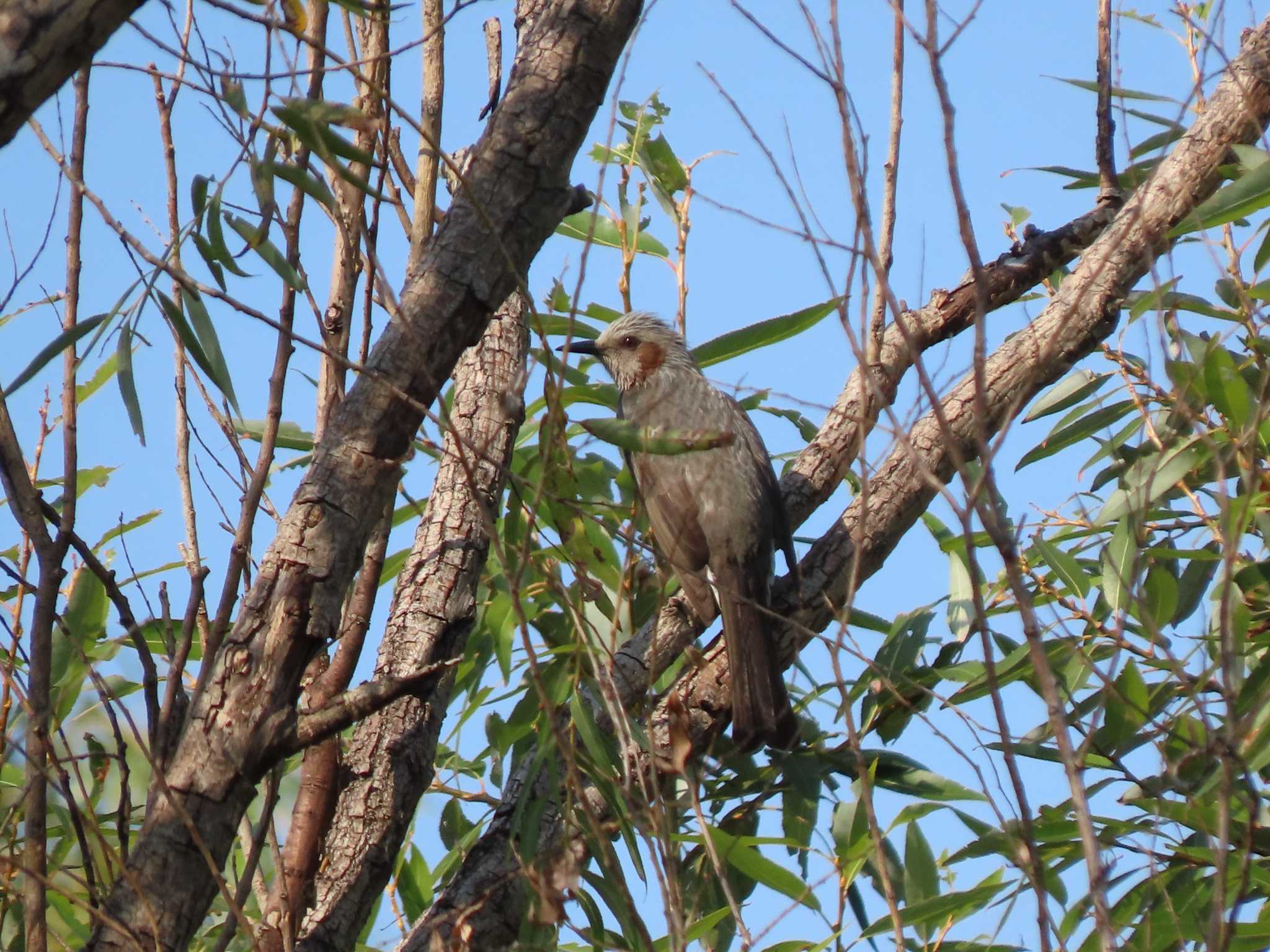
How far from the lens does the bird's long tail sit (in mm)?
3371

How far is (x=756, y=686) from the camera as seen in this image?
351 cm

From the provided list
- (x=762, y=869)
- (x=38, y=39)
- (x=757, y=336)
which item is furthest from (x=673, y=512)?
(x=38, y=39)

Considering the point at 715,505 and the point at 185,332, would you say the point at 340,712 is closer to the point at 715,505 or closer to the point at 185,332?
the point at 185,332

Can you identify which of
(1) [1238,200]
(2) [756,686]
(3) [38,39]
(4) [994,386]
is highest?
(1) [1238,200]

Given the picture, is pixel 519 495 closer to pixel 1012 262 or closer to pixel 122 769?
pixel 122 769

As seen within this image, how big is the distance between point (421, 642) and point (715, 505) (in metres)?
1.98

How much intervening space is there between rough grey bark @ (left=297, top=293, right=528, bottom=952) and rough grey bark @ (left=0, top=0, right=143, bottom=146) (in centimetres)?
132

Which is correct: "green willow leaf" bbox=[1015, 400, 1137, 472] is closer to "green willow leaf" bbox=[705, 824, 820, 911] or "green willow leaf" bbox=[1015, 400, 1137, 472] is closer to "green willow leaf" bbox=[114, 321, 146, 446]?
"green willow leaf" bbox=[705, 824, 820, 911]

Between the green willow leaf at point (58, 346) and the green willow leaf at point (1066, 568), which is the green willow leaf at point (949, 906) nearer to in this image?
the green willow leaf at point (1066, 568)

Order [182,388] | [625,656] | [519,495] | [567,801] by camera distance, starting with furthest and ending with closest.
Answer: [625,656]
[182,388]
[567,801]
[519,495]

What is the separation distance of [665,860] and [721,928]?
154 cm

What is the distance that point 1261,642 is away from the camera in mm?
3475

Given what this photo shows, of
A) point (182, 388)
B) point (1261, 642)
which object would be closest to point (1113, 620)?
point (1261, 642)

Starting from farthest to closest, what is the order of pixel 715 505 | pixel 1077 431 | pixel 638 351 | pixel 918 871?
pixel 638 351
pixel 715 505
pixel 1077 431
pixel 918 871
